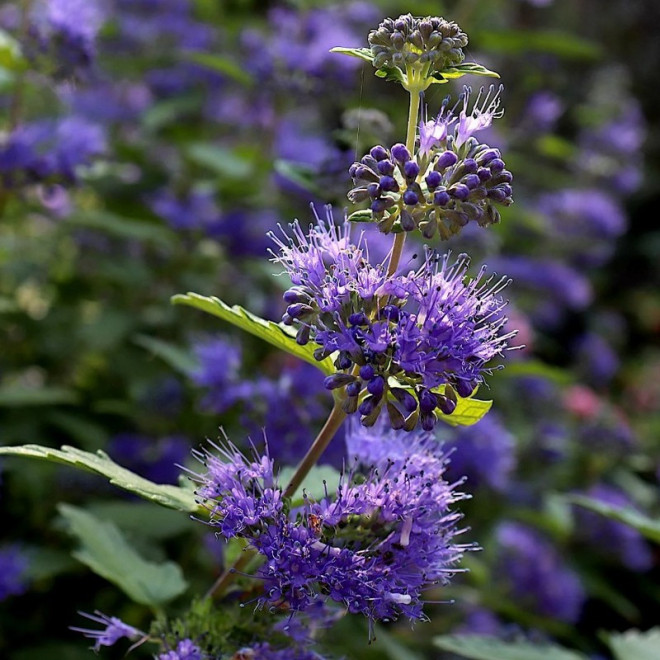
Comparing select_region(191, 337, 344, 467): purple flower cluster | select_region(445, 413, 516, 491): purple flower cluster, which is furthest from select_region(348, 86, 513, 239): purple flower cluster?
select_region(445, 413, 516, 491): purple flower cluster

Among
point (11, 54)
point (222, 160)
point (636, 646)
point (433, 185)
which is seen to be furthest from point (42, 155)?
point (636, 646)

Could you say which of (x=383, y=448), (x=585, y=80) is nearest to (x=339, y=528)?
(x=383, y=448)

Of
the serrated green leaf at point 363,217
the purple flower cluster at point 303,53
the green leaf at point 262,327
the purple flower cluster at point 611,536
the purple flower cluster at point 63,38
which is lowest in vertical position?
the green leaf at point 262,327

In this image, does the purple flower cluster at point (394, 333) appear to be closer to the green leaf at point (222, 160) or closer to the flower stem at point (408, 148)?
the flower stem at point (408, 148)

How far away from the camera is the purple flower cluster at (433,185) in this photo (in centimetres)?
169

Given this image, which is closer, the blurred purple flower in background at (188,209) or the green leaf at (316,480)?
the green leaf at (316,480)

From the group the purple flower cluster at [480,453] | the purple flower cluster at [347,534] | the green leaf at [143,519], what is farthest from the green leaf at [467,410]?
the purple flower cluster at [480,453]

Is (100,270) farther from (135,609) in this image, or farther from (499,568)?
(499,568)

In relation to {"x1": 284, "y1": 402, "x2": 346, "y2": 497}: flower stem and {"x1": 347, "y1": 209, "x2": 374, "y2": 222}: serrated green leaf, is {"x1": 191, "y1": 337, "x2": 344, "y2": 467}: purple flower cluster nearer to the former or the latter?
{"x1": 284, "y1": 402, "x2": 346, "y2": 497}: flower stem

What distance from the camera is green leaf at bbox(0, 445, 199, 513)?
1.60 m

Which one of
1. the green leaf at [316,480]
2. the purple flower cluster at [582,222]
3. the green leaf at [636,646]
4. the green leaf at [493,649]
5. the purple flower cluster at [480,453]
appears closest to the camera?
the green leaf at [316,480]

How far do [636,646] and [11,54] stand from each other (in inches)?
113

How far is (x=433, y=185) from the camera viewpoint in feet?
5.54

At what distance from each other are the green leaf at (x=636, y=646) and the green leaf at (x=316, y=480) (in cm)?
113
